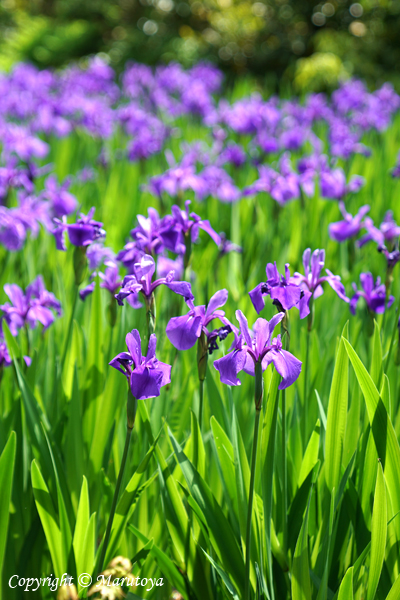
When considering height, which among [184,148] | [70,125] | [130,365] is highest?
[130,365]

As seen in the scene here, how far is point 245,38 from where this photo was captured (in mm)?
9070

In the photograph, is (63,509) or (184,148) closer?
(63,509)

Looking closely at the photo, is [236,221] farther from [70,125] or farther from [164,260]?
[70,125]

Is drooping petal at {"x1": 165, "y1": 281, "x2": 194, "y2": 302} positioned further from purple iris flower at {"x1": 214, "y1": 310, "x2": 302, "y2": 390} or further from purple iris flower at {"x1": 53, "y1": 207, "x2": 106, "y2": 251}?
purple iris flower at {"x1": 53, "y1": 207, "x2": 106, "y2": 251}

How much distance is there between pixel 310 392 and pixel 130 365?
55cm

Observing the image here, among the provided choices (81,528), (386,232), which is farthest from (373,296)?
(81,528)

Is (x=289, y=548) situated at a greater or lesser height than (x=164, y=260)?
lesser

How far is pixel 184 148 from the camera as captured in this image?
3.06m

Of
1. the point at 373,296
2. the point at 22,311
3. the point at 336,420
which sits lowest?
the point at 22,311

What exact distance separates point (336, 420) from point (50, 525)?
603mm

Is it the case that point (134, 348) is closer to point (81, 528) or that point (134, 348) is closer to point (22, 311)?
point (81, 528)

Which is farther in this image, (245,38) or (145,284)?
(245,38)

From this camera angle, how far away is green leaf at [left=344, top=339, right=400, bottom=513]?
103cm

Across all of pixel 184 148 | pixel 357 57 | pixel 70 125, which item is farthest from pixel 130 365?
pixel 357 57
